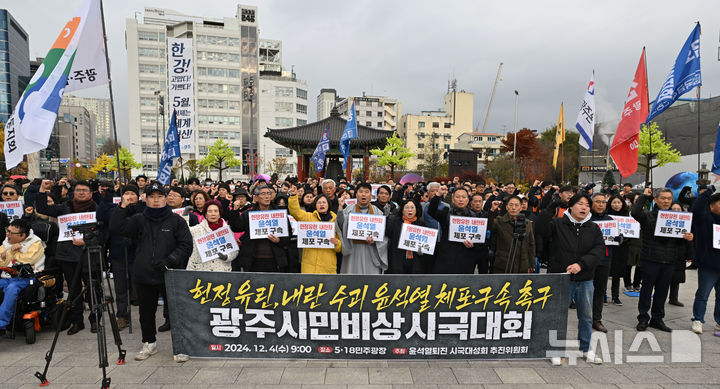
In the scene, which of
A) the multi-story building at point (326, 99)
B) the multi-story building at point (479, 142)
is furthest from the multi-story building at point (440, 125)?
the multi-story building at point (326, 99)

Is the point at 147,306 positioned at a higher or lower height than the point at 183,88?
lower

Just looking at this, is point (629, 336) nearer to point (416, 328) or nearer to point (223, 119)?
point (416, 328)

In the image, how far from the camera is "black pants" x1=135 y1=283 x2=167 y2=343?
448 centimetres

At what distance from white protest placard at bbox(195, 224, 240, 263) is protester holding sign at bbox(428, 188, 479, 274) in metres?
2.93

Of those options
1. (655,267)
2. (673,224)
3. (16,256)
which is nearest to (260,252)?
(16,256)

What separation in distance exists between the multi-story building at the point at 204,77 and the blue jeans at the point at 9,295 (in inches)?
2347

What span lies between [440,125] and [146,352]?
85.5 m

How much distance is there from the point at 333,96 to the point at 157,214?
12821cm

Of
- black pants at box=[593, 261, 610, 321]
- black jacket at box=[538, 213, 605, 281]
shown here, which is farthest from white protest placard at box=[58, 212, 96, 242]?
black pants at box=[593, 261, 610, 321]

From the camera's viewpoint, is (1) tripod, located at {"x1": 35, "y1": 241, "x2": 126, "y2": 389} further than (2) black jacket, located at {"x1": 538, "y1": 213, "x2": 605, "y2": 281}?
No

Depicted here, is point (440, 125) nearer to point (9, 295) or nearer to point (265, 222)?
point (265, 222)

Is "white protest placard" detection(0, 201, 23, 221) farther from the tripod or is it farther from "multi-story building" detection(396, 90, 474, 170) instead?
"multi-story building" detection(396, 90, 474, 170)

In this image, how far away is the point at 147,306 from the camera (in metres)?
4.54

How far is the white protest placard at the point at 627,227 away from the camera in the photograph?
604 cm
